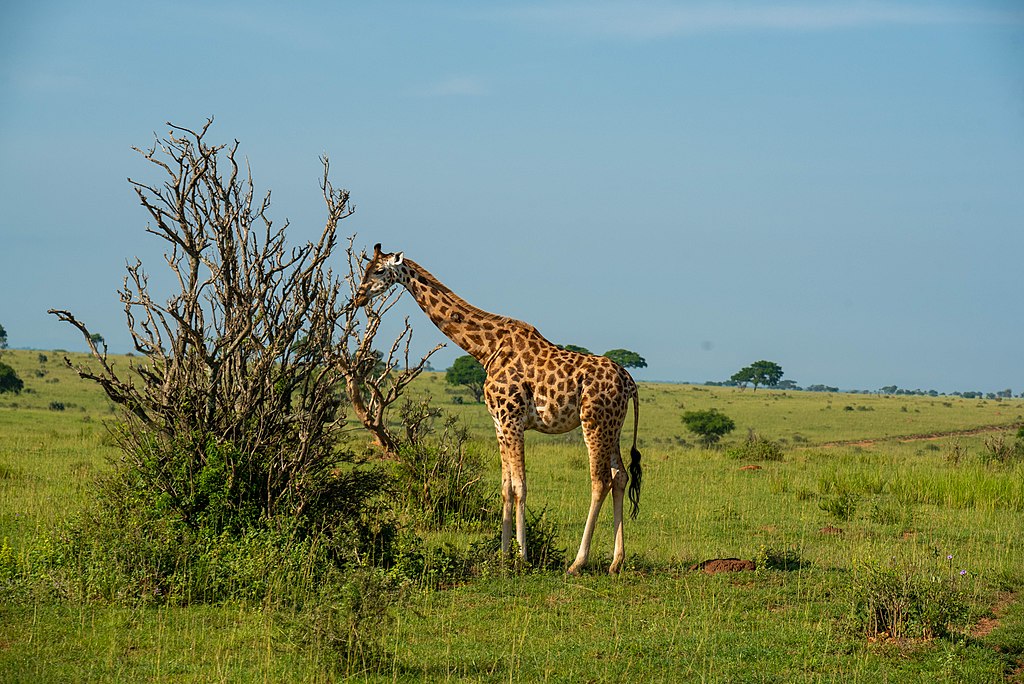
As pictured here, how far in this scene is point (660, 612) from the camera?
Answer: 351 inches

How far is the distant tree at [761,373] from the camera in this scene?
277ft

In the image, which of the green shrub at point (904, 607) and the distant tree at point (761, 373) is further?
the distant tree at point (761, 373)

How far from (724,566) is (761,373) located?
7697 cm

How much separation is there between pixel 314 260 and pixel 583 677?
15.4 ft

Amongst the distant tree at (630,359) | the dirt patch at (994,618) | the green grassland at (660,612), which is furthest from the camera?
the distant tree at (630,359)

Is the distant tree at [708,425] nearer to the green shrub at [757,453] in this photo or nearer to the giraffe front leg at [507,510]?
the green shrub at [757,453]

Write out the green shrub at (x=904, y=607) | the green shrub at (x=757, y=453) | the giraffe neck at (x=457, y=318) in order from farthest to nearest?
Answer: the green shrub at (x=757, y=453), the giraffe neck at (x=457, y=318), the green shrub at (x=904, y=607)

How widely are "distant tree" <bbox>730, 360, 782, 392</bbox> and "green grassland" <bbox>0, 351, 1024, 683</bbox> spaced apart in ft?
222

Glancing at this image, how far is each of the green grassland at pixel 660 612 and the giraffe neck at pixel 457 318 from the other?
2.43 metres

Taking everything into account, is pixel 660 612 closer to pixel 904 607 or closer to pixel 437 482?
pixel 904 607

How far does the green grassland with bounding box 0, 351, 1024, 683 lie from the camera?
7.25 meters

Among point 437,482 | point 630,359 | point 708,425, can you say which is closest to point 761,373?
point 630,359

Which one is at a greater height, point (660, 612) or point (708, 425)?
point (708, 425)

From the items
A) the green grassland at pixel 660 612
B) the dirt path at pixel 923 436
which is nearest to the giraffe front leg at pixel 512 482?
the green grassland at pixel 660 612
